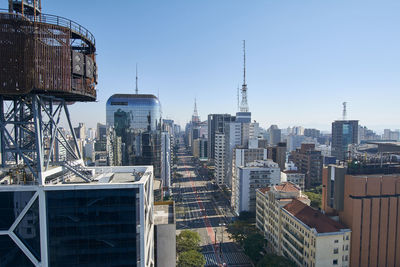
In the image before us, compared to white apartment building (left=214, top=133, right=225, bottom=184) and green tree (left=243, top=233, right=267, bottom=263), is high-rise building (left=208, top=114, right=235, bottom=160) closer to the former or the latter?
white apartment building (left=214, top=133, right=225, bottom=184)

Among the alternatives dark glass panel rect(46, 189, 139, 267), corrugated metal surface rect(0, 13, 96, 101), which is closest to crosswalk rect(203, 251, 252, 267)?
dark glass panel rect(46, 189, 139, 267)

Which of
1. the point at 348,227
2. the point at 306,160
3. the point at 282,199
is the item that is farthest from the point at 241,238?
the point at 306,160

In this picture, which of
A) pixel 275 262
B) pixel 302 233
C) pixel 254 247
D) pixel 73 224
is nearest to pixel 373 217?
pixel 302 233

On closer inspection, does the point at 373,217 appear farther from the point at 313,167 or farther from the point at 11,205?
the point at 313,167

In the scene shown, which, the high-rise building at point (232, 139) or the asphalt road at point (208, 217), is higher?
the high-rise building at point (232, 139)

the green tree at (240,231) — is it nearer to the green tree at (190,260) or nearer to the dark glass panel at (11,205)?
the green tree at (190,260)

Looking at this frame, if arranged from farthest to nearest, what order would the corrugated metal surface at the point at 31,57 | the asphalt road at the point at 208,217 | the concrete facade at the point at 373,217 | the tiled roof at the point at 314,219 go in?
1. the asphalt road at the point at 208,217
2. the concrete facade at the point at 373,217
3. the tiled roof at the point at 314,219
4. the corrugated metal surface at the point at 31,57

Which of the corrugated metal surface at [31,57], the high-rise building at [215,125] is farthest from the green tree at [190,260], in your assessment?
the high-rise building at [215,125]
